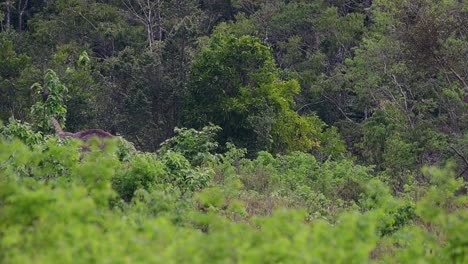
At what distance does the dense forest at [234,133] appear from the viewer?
5.48m

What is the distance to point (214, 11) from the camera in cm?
3206

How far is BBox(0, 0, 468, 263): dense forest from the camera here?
548cm

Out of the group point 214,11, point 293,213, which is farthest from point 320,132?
point 293,213

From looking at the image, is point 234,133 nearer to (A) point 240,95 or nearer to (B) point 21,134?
(A) point 240,95

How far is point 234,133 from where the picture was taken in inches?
775

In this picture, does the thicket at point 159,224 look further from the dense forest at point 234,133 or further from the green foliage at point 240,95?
the green foliage at point 240,95

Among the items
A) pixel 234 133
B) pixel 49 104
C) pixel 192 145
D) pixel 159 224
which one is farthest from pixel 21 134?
pixel 234 133

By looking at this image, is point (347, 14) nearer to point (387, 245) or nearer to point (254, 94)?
point (254, 94)

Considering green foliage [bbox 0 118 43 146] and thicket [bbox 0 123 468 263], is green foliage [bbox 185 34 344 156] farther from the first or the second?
thicket [bbox 0 123 468 263]

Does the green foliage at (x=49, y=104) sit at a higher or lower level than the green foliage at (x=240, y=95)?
higher

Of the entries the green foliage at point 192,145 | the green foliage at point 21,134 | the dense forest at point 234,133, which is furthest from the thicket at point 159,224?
the green foliage at point 192,145

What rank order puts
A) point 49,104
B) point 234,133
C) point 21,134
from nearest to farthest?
point 21,134 → point 49,104 → point 234,133

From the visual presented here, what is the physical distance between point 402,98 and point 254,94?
349cm

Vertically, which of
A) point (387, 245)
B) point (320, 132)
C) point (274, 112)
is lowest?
point (320, 132)
